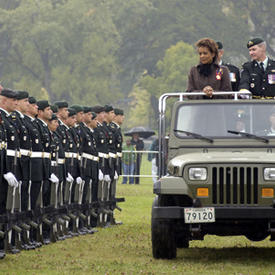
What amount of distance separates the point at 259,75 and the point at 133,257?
3.03m

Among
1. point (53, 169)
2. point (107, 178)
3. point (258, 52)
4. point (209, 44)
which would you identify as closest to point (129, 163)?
point (107, 178)

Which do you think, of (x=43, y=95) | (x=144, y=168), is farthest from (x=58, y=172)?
(x=43, y=95)

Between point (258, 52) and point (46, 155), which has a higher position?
point (258, 52)

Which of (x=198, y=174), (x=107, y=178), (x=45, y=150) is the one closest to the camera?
(x=198, y=174)

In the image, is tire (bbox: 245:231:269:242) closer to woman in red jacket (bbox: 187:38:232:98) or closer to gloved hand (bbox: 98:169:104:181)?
woman in red jacket (bbox: 187:38:232:98)

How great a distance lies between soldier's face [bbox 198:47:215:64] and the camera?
49.2 ft

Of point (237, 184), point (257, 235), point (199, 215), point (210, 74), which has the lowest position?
point (257, 235)

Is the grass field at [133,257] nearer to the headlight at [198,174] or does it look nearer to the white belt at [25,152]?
the headlight at [198,174]

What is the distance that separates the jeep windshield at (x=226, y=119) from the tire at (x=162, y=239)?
3.90 feet

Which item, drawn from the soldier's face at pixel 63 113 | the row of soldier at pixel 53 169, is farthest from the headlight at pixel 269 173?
the soldier's face at pixel 63 113

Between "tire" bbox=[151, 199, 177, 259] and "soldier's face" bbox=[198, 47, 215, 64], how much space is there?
2192 millimetres

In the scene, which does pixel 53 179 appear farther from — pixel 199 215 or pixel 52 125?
pixel 199 215

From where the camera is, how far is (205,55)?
15062 mm

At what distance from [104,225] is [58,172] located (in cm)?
315
